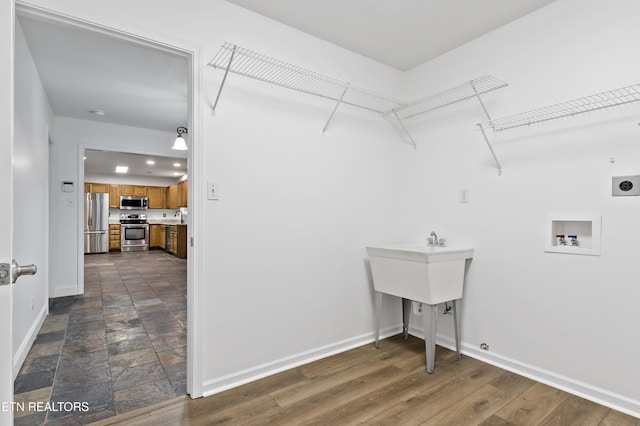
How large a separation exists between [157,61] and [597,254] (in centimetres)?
341

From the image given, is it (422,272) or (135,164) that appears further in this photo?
(135,164)

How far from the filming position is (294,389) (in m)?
2.02

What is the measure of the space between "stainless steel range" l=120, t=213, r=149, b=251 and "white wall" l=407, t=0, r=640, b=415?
927 centimetres

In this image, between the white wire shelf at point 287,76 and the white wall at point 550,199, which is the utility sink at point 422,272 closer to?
the white wall at point 550,199

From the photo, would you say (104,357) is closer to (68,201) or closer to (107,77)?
(107,77)

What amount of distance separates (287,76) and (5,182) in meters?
1.77

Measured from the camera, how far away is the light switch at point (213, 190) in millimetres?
1976

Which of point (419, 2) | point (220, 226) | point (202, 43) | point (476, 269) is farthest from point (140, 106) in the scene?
point (476, 269)

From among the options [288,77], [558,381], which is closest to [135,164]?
[288,77]

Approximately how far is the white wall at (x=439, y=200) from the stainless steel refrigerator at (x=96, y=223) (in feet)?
27.2

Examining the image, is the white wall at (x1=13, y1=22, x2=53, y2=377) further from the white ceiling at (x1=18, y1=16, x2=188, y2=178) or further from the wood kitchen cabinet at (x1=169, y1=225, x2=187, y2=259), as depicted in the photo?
the wood kitchen cabinet at (x1=169, y1=225, x2=187, y2=259)

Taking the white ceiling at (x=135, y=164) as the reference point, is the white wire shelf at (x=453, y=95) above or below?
below

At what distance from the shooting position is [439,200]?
275cm

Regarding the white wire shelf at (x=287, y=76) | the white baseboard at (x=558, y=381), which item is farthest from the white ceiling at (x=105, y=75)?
the white baseboard at (x=558, y=381)
